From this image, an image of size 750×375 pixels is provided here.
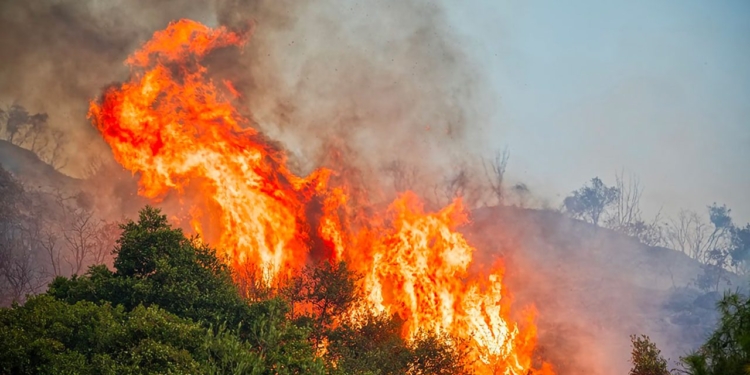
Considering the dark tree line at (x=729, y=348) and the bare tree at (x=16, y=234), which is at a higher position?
the bare tree at (x=16, y=234)

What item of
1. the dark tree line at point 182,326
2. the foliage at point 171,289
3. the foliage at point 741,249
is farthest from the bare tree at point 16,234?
the foliage at point 741,249

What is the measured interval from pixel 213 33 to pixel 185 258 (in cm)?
2578

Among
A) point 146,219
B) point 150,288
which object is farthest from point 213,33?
point 150,288

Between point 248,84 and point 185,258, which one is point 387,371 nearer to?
point 185,258

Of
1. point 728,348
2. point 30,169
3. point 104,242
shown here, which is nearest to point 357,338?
point 728,348

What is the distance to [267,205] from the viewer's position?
49.5 meters

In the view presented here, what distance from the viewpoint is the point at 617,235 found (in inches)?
5551

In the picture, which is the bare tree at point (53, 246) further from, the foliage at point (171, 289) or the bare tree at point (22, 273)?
the foliage at point (171, 289)

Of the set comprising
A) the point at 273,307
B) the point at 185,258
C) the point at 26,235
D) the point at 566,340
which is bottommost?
the point at 273,307

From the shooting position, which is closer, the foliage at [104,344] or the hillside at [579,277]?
the foliage at [104,344]

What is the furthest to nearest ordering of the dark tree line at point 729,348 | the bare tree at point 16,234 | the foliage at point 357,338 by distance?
the bare tree at point 16,234 < the foliage at point 357,338 < the dark tree line at point 729,348

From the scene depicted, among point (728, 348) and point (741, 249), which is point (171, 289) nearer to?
point (728, 348)

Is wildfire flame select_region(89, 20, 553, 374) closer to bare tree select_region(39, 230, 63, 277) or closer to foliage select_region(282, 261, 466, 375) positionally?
foliage select_region(282, 261, 466, 375)

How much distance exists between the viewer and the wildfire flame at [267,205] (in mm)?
47000
